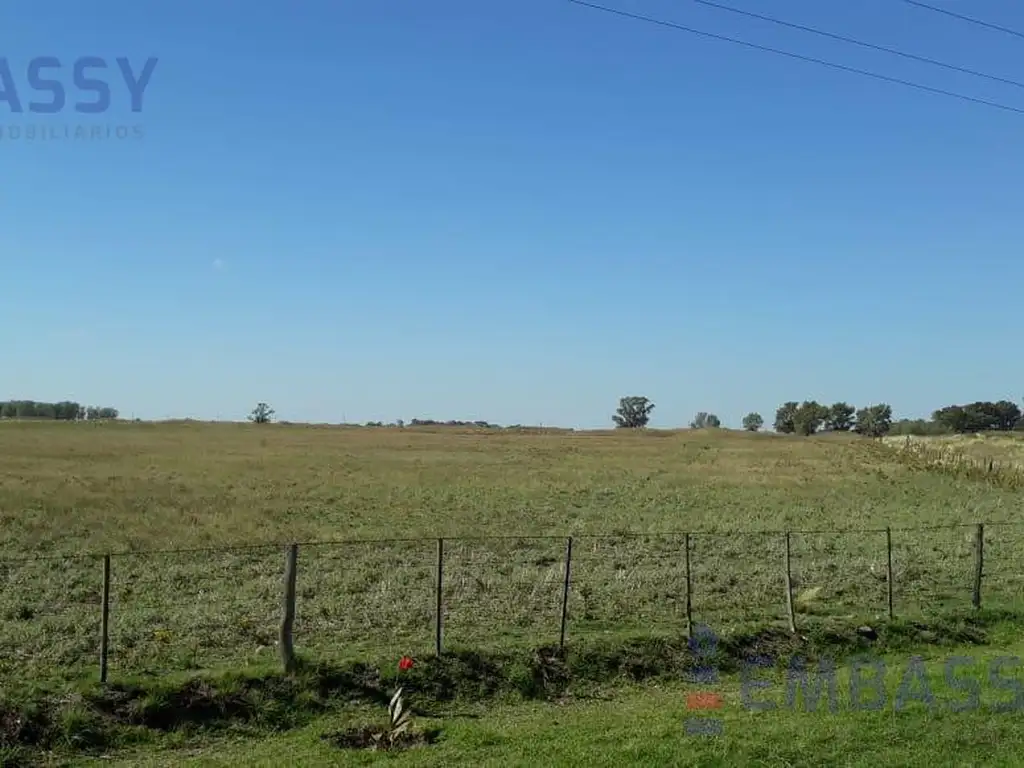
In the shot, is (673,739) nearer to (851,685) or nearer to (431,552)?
(851,685)

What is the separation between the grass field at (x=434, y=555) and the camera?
13.4 m

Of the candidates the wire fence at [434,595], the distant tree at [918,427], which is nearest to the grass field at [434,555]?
the wire fence at [434,595]

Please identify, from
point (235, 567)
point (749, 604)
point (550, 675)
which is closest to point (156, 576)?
point (235, 567)

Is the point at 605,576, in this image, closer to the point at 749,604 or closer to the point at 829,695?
the point at 749,604

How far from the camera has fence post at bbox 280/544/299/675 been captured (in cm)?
1105

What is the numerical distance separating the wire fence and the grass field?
7 cm

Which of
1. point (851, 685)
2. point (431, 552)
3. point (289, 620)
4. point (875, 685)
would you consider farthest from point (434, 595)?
point (875, 685)

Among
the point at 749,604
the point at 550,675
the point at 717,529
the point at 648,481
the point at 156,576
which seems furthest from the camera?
the point at 648,481

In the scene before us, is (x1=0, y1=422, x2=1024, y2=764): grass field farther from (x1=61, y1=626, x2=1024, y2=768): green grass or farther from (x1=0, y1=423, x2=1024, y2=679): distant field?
(x1=61, y1=626, x2=1024, y2=768): green grass

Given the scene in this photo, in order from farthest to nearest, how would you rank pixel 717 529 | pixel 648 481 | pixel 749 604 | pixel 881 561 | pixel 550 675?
pixel 648 481 → pixel 717 529 → pixel 881 561 → pixel 749 604 → pixel 550 675

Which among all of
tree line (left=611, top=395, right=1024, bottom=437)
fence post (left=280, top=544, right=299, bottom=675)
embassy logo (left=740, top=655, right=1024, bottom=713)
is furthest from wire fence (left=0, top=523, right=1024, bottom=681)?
tree line (left=611, top=395, right=1024, bottom=437)

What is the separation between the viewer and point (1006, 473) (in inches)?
2089

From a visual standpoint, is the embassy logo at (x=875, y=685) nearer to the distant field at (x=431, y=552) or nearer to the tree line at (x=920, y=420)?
the distant field at (x=431, y=552)

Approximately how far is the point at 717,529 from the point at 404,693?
19.7 meters
